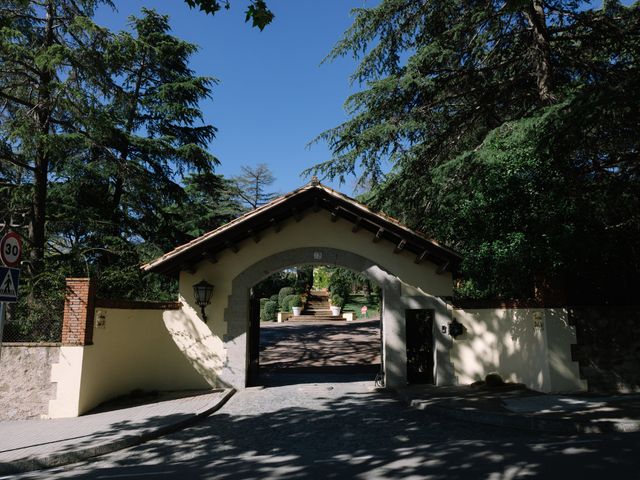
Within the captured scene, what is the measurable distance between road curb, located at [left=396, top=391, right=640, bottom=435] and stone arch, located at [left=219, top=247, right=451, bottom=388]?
2.78 m

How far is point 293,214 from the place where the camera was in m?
11.6

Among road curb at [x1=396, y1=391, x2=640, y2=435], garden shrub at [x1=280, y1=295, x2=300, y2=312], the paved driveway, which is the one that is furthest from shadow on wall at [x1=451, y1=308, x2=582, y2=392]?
garden shrub at [x1=280, y1=295, x2=300, y2=312]

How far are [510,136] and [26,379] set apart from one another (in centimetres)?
1124

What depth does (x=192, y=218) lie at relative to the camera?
24.4m

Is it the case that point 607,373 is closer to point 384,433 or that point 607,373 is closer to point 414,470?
point 384,433

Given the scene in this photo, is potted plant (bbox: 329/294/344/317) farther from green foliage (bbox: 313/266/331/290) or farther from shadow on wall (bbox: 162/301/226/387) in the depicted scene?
shadow on wall (bbox: 162/301/226/387)

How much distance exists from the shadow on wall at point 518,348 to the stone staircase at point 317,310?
1892cm

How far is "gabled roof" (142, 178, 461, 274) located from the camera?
1094 cm

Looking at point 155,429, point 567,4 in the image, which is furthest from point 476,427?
point 567,4

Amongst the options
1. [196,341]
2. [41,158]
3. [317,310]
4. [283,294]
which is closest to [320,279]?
[283,294]

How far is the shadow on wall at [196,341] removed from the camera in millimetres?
11156

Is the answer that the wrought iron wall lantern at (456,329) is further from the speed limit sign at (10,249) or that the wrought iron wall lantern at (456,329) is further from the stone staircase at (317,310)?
the stone staircase at (317,310)

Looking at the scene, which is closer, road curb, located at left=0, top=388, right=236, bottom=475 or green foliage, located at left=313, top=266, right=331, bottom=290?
road curb, located at left=0, top=388, right=236, bottom=475

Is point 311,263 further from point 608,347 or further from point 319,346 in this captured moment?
point 319,346
